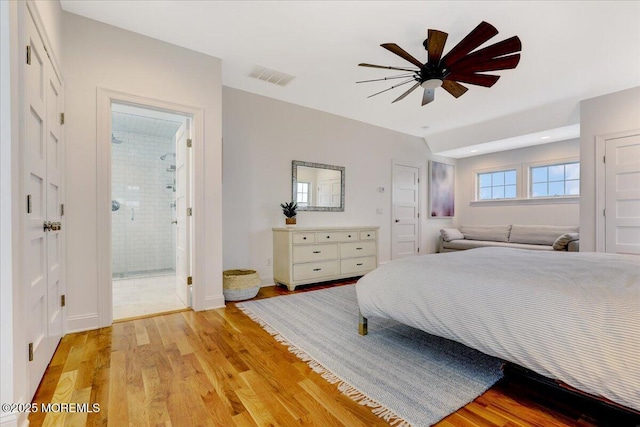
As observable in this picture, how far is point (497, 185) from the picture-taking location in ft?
21.3

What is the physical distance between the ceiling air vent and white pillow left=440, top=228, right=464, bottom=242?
4704mm

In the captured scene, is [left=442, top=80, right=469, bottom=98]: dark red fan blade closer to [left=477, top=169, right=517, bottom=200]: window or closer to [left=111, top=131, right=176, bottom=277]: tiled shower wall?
[left=477, top=169, right=517, bottom=200]: window

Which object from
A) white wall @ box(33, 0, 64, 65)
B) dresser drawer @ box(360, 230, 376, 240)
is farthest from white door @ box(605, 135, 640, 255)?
white wall @ box(33, 0, 64, 65)

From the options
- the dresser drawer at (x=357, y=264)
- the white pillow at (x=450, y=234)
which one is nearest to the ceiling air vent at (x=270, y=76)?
the dresser drawer at (x=357, y=264)

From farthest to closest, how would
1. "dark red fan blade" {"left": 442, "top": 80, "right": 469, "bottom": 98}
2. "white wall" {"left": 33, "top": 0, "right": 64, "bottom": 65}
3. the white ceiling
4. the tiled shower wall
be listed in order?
the tiled shower wall < "dark red fan blade" {"left": 442, "top": 80, "right": 469, "bottom": 98} < the white ceiling < "white wall" {"left": 33, "top": 0, "right": 64, "bottom": 65}

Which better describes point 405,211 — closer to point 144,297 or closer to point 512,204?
point 512,204

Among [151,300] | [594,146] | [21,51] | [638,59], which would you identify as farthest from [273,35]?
[594,146]

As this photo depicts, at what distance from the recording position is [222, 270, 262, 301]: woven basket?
329 cm

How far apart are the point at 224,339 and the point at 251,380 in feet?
2.22

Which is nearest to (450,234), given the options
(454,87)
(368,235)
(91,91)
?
(368,235)

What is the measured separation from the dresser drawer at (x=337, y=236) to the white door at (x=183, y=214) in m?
1.72

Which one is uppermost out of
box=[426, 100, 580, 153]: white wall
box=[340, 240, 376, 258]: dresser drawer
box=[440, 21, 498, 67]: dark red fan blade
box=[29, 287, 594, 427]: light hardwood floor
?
box=[426, 100, 580, 153]: white wall

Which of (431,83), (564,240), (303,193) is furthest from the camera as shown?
(564,240)

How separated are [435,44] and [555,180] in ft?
16.6
